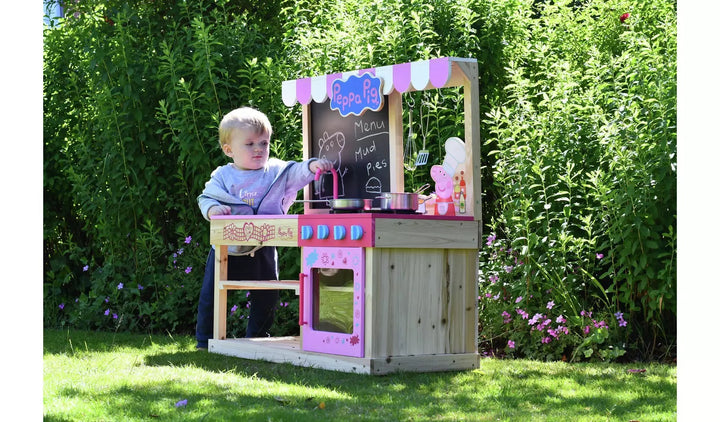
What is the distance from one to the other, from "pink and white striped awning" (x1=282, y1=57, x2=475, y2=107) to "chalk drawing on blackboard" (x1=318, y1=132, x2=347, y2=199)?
0.25 metres

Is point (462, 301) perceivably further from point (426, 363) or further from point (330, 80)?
point (330, 80)

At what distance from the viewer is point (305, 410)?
387 cm

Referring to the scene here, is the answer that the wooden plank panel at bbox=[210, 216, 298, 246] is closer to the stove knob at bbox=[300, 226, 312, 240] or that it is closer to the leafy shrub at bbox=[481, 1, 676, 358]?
the stove knob at bbox=[300, 226, 312, 240]

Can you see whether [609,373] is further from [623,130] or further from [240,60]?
[240,60]

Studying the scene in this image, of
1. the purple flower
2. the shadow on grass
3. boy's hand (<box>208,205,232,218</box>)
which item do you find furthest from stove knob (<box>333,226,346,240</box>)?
the shadow on grass

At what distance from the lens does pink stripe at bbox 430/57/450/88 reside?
494 centimetres

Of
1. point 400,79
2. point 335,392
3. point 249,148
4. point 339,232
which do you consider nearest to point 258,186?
point 249,148

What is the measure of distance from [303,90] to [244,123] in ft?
1.44

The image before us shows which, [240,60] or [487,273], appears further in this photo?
[240,60]

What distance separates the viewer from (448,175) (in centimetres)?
523

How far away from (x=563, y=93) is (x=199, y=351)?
9.00 ft

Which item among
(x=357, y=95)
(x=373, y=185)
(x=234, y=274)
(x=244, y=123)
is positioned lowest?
(x=234, y=274)

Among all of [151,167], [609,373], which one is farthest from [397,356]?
[151,167]

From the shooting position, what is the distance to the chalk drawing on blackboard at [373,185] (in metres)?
5.58
